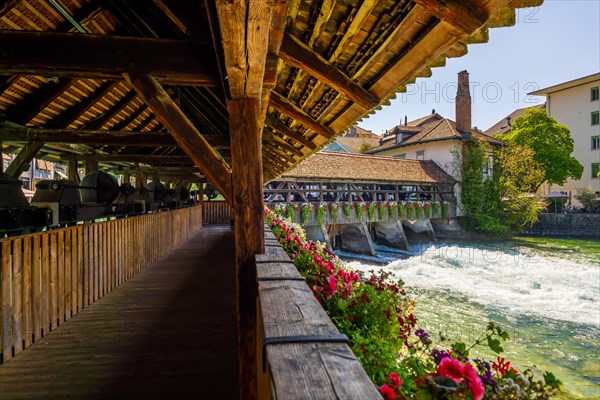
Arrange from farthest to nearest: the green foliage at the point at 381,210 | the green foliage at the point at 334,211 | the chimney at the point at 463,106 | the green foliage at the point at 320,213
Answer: the chimney at the point at 463,106 < the green foliage at the point at 381,210 < the green foliage at the point at 334,211 < the green foliage at the point at 320,213

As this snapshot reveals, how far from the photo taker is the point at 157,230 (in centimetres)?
768

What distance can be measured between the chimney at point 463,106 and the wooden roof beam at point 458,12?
93.1 feet

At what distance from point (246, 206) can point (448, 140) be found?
26105 mm

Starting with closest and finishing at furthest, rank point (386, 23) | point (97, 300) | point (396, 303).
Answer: point (386, 23)
point (396, 303)
point (97, 300)

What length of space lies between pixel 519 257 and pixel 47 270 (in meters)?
20.7

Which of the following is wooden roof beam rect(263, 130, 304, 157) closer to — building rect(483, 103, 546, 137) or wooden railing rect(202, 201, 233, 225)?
wooden railing rect(202, 201, 233, 225)

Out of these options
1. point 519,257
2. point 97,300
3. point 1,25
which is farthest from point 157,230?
point 519,257

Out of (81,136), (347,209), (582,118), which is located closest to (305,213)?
(347,209)

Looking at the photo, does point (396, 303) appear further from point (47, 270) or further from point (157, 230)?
point (157, 230)

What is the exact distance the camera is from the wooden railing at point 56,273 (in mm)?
3021

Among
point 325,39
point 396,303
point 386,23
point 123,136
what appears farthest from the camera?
point 123,136

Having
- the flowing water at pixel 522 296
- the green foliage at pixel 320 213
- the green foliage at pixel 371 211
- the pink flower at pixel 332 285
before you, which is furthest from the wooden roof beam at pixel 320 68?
the green foliage at pixel 371 211

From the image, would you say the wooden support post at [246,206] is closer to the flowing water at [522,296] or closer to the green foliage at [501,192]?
the flowing water at [522,296]

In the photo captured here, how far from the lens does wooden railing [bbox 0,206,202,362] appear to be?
9.91ft
